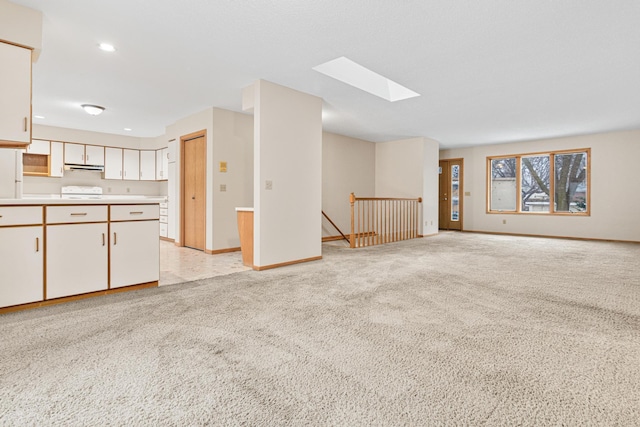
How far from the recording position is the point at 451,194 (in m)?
9.66

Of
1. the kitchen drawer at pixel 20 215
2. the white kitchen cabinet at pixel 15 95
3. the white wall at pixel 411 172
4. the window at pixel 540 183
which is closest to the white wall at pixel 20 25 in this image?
the white kitchen cabinet at pixel 15 95

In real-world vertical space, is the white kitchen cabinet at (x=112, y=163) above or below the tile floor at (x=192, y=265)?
above

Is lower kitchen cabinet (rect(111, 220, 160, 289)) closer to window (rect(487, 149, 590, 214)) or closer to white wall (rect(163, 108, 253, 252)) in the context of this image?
white wall (rect(163, 108, 253, 252))

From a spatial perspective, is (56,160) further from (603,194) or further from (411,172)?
(603,194)

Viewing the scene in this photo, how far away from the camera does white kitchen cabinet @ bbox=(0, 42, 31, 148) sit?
2531mm

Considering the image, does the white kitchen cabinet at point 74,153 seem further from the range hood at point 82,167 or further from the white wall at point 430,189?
the white wall at point 430,189

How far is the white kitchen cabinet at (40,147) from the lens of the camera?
6557 millimetres

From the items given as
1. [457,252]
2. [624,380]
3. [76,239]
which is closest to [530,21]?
[624,380]

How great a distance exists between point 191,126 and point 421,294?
501 cm

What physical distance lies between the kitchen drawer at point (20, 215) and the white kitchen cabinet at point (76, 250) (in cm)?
7

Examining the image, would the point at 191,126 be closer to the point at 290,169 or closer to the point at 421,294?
the point at 290,169

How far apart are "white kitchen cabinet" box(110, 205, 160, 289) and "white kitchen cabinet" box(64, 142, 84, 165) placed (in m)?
5.28

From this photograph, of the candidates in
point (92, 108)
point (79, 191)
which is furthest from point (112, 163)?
point (92, 108)

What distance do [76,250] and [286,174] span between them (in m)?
2.50
